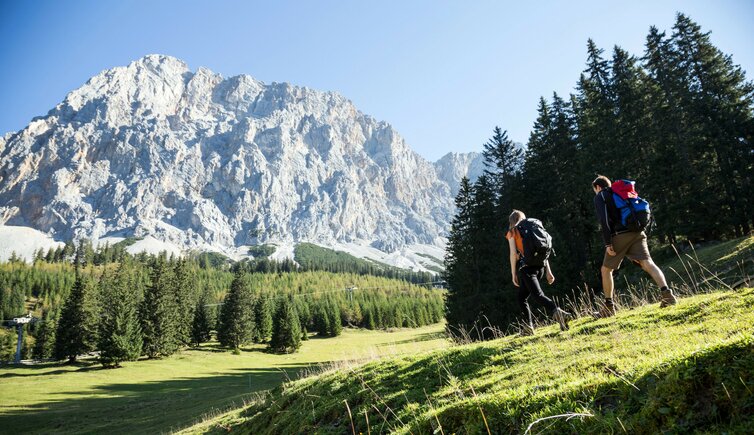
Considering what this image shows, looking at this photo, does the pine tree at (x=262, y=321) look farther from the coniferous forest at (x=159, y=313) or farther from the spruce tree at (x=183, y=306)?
the spruce tree at (x=183, y=306)

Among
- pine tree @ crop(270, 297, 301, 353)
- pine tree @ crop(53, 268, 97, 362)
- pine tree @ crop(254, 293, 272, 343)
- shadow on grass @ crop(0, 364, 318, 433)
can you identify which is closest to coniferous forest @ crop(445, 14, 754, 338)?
shadow on grass @ crop(0, 364, 318, 433)

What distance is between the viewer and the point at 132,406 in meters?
32.2

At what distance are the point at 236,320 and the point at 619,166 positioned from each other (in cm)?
7175

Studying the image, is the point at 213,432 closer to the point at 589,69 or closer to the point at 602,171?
the point at 602,171

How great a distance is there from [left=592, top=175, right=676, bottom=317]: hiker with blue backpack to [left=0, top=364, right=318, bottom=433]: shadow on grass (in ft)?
61.6

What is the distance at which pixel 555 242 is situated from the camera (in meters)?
29.4

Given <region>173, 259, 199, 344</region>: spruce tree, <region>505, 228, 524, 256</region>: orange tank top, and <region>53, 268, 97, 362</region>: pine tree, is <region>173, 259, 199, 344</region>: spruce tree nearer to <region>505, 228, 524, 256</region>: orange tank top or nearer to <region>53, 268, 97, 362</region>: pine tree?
<region>53, 268, 97, 362</region>: pine tree

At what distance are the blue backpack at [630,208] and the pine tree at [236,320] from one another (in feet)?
260

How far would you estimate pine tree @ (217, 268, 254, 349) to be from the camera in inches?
Answer: 2975

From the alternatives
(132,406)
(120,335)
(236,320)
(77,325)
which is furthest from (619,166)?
(77,325)

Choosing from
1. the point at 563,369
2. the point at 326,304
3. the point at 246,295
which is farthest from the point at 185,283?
the point at 563,369

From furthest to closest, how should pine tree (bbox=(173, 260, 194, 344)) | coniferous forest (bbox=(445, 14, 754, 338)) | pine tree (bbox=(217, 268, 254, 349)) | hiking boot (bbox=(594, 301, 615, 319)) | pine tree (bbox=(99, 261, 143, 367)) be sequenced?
pine tree (bbox=(217, 268, 254, 349)) < pine tree (bbox=(173, 260, 194, 344)) < pine tree (bbox=(99, 261, 143, 367)) < coniferous forest (bbox=(445, 14, 754, 338)) < hiking boot (bbox=(594, 301, 615, 319))

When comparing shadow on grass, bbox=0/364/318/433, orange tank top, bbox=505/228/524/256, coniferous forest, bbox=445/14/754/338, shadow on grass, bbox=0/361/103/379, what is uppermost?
coniferous forest, bbox=445/14/754/338

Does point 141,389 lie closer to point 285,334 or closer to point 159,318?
point 159,318
